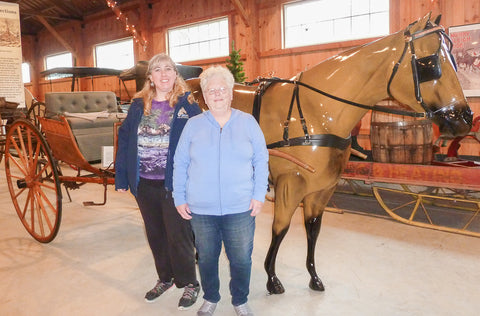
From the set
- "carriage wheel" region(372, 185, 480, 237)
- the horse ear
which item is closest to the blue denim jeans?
the horse ear

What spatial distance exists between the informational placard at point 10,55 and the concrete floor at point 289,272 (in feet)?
11.8

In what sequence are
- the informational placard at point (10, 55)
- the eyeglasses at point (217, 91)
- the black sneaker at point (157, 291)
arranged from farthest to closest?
the informational placard at point (10, 55) → the black sneaker at point (157, 291) → the eyeglasses at point (217, 91)

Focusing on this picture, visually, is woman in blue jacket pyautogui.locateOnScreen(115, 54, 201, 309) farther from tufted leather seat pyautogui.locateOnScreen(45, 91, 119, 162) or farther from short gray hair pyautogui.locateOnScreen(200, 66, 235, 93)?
tufted leather seat pyautogui.locateOnScreen(45, 91, 119, 162)

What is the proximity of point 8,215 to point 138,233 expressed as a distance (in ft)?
6.75

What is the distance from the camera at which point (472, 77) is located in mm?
6562

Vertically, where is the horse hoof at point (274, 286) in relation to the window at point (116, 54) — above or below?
below

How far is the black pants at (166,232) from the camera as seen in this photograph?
2512 millimetres

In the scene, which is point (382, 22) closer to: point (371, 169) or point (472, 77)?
point (472, 77)

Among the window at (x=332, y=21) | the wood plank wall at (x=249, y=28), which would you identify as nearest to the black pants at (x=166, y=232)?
the wood plank wall at (x=249, y=28)

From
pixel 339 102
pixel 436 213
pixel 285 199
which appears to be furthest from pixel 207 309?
pixel 436 213

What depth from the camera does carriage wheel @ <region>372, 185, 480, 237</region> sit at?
159 inches

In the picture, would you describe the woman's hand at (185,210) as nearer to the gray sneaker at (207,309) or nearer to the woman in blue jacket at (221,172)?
the woman in blue jacket at (221,172)

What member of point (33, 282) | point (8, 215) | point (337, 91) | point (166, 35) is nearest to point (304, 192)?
point (337, 91)

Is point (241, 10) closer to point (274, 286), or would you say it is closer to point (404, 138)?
point (404, 138)
